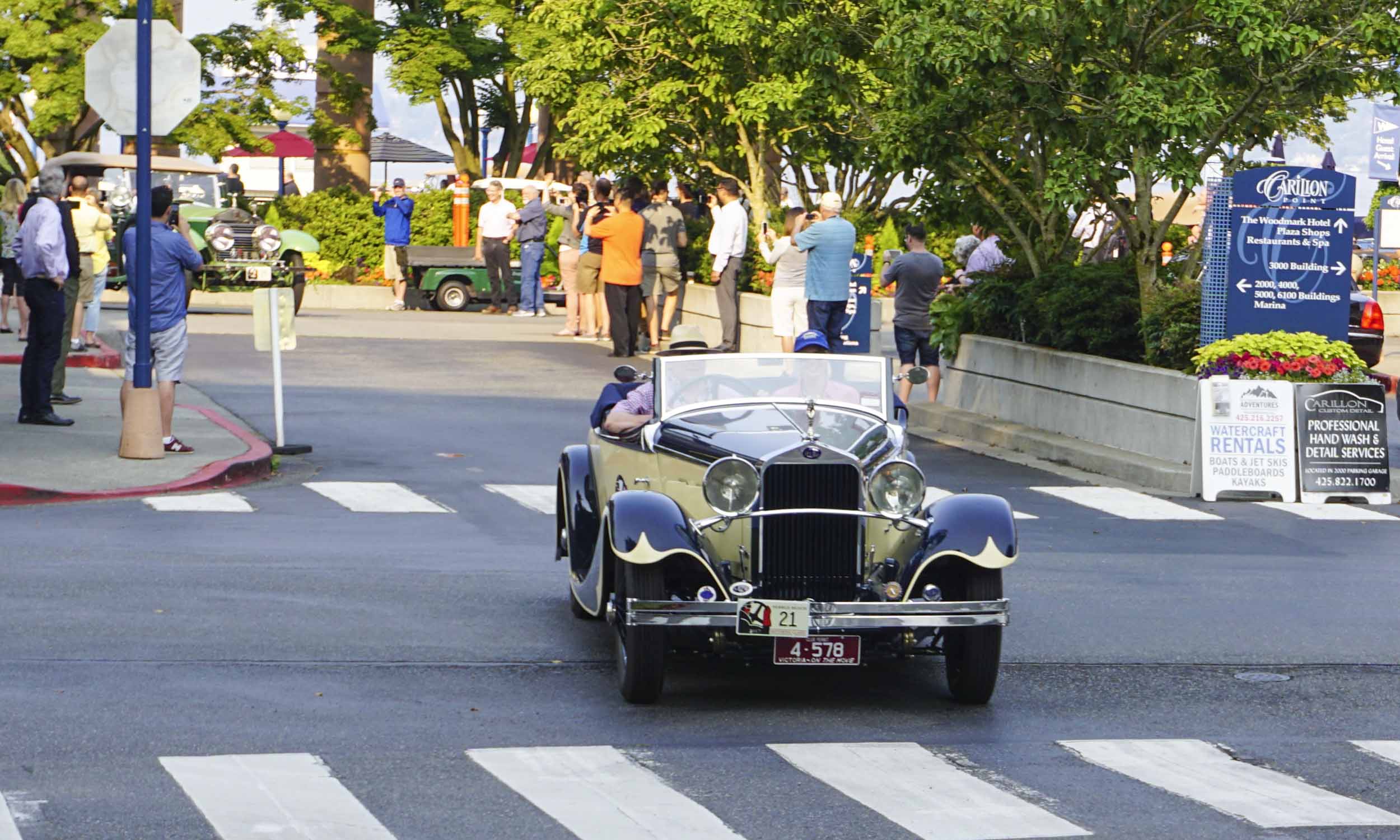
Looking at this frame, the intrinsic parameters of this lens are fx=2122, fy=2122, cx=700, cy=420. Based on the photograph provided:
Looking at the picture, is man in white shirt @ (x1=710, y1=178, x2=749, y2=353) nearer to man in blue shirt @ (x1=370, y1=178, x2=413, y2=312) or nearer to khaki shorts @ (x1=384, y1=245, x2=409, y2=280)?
khaki shorts @ (x1=384, y1=245, x2=409, y2=280)

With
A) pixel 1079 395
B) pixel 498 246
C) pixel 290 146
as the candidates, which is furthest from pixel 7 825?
pixel 290 146

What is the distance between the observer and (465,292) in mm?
35688

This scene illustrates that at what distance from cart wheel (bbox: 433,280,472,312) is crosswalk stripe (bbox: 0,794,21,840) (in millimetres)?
28984

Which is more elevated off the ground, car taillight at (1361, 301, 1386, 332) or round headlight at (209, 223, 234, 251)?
Result: round headlight at (209, 223, 234, 251)

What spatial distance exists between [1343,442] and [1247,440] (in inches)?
31.7

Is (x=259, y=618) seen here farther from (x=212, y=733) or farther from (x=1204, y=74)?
(x=1204, y=74)

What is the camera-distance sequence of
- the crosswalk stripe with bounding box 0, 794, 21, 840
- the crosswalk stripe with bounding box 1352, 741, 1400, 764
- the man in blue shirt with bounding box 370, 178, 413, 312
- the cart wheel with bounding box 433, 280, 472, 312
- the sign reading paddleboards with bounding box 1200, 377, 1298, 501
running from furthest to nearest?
the man in blue shirt with bounding box 370, 178, 413, 312
the cart wheel with bounding box 433, 280, 472, 312
the sign reading paddleboards with bounding box 1200, 377, 1298, 501
the crosswalk stripe with bounding box 1352, 741, 1400, 764
the crosswalk stripe with bounding box 0, 794, 21, 840

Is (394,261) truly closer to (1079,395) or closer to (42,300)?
(42,300)

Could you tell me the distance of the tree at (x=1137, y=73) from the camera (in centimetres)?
1772

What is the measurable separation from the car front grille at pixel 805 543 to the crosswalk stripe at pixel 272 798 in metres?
2.10

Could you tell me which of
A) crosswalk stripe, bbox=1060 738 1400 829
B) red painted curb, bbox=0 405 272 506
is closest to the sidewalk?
red painted curb, bbox=0 405 272 506

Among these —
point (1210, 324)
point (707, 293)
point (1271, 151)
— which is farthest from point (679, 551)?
point (707, 293)

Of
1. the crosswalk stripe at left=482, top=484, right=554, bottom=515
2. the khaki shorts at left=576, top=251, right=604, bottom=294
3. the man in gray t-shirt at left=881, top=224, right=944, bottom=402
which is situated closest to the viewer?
the crosswalk stripe at left=482, top=484, right=554, bottom=515

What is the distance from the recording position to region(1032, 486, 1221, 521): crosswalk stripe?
15430 millimetres
